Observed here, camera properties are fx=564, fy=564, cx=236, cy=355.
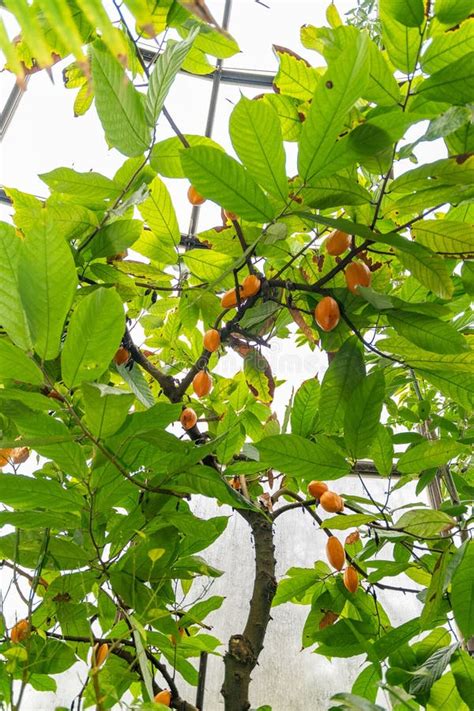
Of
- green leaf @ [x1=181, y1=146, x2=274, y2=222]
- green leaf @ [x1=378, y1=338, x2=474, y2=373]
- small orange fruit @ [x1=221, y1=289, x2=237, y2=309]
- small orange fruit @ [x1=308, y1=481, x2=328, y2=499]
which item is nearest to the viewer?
green leaf @ [x1=181, y1=146, x2=274, y2=222]

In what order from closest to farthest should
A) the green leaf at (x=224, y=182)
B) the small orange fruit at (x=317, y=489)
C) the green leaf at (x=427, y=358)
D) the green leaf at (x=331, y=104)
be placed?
the green leaf at (x=331, y=104), the green leaf at (x=224, y=182), the green leaf at (x=427, y=358), the small orange fruit at (x=317, y=489)

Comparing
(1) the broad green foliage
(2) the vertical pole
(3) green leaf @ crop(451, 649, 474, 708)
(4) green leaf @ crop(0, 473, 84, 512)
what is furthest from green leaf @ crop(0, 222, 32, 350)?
(2) the vertical pole

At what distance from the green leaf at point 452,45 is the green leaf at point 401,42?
2 cm

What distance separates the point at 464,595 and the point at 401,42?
647mm

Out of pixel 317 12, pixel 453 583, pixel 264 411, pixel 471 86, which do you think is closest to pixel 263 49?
pixel 317 12

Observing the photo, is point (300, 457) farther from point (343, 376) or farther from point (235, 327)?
point (235, 327)

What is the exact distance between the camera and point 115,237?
2.41 feet

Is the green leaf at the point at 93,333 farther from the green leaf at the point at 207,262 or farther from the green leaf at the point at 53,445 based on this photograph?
the green leaf at the point at 207,262

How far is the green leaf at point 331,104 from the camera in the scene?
1.58 feet

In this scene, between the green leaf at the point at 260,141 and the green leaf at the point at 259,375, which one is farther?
the green leaf at the point at 259,375

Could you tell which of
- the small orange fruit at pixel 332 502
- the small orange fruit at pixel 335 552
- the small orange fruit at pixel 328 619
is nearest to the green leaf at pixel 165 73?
the small orange fruit at pixel 332 502

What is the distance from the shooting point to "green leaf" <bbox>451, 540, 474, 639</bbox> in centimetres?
66

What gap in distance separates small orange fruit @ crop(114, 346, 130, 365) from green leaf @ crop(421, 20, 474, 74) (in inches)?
20.9

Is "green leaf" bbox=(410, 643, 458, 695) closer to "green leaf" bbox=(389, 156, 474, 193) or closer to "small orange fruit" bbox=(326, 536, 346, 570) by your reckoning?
"small orange fruit" bbox=(326, 536, 346, 570)
